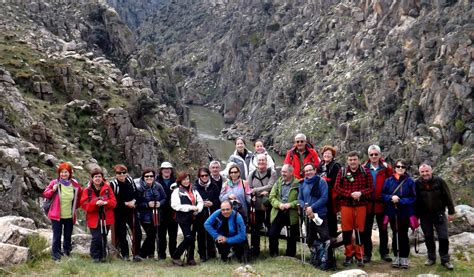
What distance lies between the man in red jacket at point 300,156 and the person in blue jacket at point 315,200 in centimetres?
94

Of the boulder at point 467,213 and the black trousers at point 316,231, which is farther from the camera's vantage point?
the boulder at point 467,213

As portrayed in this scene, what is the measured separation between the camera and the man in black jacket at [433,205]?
13555 mm

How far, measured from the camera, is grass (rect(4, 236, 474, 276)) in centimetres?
1263

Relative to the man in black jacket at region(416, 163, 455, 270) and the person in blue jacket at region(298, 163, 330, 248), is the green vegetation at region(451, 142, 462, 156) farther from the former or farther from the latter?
the person in blue jacket at region(298, 163, 330, 248)

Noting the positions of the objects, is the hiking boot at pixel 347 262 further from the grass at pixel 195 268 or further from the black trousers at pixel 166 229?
the black trousers at pixel 166 229

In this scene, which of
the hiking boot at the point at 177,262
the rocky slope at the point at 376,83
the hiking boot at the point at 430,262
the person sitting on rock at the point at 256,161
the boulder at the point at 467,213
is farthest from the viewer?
the rocky slope at the point at 376,83

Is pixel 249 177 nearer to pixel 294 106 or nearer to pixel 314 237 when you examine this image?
pixel 314 237

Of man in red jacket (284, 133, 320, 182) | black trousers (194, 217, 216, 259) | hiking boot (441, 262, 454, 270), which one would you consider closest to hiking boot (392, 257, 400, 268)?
hiking boot (441, 262, 454, 270)

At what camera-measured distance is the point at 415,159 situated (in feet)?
265

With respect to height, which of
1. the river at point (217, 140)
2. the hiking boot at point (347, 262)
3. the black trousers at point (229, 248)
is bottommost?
Result: the hiking boot at point (347, 262)

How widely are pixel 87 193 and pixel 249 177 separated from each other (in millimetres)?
4484

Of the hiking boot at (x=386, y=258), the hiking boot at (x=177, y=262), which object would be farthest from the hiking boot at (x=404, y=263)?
the hiking boot at (x=177, y=262)

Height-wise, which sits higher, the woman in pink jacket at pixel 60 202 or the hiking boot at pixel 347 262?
the woman in pink jacket at pixel 60 202

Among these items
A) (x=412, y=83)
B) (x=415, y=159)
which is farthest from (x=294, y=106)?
(x=415, y=159)
